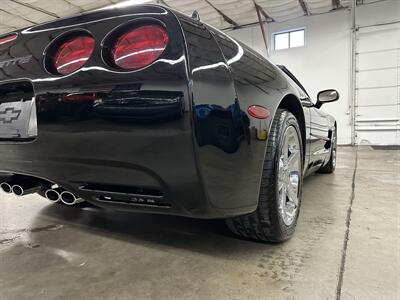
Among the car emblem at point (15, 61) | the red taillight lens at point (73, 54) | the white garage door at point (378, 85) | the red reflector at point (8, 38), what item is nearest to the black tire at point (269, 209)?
the red taillight lens at point (73, 54)

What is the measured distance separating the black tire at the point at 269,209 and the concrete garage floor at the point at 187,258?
0.24ft

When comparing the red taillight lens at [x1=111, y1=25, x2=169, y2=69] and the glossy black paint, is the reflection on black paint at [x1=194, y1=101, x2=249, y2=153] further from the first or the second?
the red taillight lens at [x1=111, y1=25, x2=169, y2=69]

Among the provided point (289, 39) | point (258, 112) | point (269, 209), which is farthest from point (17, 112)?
point (289, 39)

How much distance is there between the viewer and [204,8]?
8.13 meters

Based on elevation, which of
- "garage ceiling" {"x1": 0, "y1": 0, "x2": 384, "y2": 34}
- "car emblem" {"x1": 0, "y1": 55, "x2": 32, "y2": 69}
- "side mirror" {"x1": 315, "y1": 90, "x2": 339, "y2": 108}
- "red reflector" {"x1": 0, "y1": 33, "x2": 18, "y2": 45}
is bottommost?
"side mirror" {"x1": 315, "y1": 90, "x2": 339, "y2": 108}

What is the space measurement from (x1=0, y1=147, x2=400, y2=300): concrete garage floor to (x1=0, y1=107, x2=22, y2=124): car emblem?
1.82 feet

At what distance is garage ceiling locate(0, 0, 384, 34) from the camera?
280 inches

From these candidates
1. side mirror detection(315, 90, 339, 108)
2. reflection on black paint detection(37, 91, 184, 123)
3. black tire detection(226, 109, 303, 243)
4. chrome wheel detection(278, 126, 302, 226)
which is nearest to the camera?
reflection on black paint detection(37, 91, 184, 123)

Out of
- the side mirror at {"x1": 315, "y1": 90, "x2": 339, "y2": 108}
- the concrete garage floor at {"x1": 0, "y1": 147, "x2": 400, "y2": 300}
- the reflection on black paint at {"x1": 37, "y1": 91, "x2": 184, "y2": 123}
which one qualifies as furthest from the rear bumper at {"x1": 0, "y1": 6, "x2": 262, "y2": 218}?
the side mirror at {"x1": 315, "y1": 90, "x2": 339, "y2": 108}

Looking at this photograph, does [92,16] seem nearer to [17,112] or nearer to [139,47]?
[139,47]

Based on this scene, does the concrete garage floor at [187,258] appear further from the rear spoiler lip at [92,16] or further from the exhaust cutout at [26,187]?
the rear spoiler lip at [92,16]

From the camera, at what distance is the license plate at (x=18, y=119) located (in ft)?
3.70

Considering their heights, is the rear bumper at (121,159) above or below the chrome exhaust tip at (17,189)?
above

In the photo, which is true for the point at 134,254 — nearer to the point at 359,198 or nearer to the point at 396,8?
the point at 359,198
